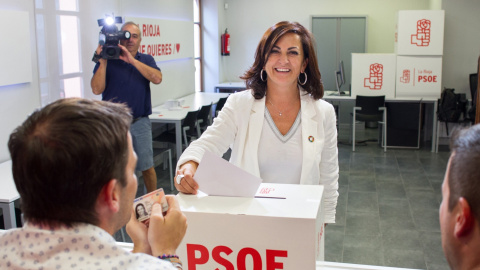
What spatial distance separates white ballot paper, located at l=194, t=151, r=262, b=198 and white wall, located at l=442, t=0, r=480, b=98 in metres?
7.36

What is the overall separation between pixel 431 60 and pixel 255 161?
6.29m

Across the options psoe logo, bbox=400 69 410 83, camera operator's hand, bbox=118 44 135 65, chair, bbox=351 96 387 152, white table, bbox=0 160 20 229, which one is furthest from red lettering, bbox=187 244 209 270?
psoe logo, bbox=400 69 410 83

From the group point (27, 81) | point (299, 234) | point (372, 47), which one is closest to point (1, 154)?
point (27, 81)

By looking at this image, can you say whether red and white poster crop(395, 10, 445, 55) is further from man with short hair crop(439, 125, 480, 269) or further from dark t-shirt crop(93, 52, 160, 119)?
man with short hair crop(439, 125, 480, 269)

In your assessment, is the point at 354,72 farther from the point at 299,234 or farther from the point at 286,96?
the point at 299,234

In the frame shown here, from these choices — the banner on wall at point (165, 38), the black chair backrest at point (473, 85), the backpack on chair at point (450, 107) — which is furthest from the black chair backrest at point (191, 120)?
the black chair backrest at point (473, 85)

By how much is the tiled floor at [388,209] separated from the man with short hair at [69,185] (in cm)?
323

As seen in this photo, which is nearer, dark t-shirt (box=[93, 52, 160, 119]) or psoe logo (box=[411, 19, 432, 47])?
dark t-shirt (box=[93, 52, 160, 119])

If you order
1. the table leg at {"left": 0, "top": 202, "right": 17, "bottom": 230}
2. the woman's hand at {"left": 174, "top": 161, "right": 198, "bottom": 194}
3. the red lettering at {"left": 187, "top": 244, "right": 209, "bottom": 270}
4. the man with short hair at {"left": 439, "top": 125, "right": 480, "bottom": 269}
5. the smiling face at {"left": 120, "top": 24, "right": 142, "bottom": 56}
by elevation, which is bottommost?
the table leg at {"left": 0, "top": 202, "right": 17, "bottom": 230}

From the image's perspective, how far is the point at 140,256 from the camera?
95cm

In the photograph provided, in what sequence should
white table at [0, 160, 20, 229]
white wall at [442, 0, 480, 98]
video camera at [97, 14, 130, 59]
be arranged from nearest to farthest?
white table at [0, 160, 20, 229]
video camera at [97, 14, 130, 59]
white wall at [442, 0, 480, 98]

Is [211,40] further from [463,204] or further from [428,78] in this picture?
[463,204]

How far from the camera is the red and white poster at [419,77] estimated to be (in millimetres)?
7660

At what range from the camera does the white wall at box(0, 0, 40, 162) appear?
4.09 metres
